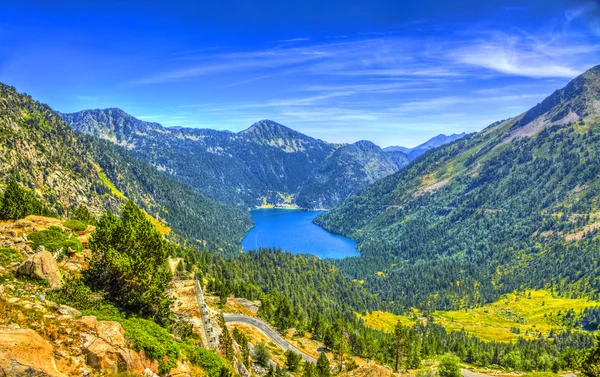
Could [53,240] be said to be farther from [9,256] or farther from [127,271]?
[127,271]

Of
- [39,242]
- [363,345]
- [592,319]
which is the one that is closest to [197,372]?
[39,242]

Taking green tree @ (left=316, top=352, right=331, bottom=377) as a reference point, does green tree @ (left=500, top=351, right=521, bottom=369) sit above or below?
below

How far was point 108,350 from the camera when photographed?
928 inches

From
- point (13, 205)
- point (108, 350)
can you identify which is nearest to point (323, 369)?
point (108, 350)

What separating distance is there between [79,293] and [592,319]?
790ft

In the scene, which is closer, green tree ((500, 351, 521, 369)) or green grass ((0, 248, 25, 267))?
green grass ((0, 248, 25, 267))

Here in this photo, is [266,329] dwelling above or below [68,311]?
below

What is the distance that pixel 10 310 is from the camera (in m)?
22.0

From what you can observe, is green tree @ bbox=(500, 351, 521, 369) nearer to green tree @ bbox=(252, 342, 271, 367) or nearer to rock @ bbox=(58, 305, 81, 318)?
green tree @ bbox=(252, 342, 271, 367)

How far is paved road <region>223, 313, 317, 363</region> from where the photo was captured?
265ft

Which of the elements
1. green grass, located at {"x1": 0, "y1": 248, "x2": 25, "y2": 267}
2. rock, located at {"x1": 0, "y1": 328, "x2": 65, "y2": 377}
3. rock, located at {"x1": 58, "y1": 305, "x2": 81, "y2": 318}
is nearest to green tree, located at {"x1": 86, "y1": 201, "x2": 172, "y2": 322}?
green grass, located at {"x1": 0, "y1": 248, "x2": 25, "y2": 267}

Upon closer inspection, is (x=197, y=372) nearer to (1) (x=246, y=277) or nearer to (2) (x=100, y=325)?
(2) (x=100, y=325)

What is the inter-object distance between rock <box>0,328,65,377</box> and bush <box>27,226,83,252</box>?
24415 mm

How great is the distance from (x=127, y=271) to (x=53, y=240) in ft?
45.6
